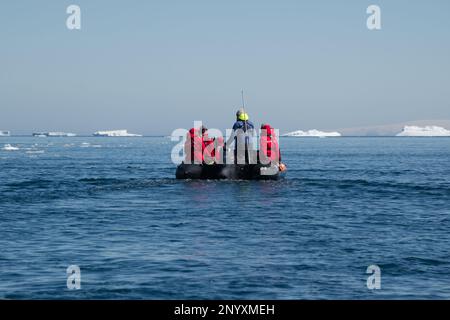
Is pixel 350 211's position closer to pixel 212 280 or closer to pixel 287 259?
pixel 287 259

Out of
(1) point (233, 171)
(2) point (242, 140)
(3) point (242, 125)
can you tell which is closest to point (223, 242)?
(1) point (233, 171)

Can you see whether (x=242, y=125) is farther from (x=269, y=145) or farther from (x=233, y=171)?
(x=233, y=171)

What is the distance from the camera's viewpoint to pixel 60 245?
754 inches

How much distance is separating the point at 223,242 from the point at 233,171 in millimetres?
18582

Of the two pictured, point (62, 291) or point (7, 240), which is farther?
point (7, 240)

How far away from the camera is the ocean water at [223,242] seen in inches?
→ 567

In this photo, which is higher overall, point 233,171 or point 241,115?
point 241,115

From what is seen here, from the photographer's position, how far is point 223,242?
19656 mm

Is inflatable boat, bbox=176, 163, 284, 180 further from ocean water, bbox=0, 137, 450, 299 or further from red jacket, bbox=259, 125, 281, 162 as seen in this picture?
ocean water, bbox=0, 137, 450, 299

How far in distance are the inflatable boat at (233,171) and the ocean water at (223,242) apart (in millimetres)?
2363

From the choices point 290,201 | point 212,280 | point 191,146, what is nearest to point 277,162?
point 191,146

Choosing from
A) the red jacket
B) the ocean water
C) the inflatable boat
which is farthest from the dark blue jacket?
the ocean water

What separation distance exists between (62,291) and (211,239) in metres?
6.78

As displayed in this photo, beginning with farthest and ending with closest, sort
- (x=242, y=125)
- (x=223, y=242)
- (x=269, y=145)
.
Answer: (x=242, y=125) → (x=269, y=145) → (x=223, y=242)
